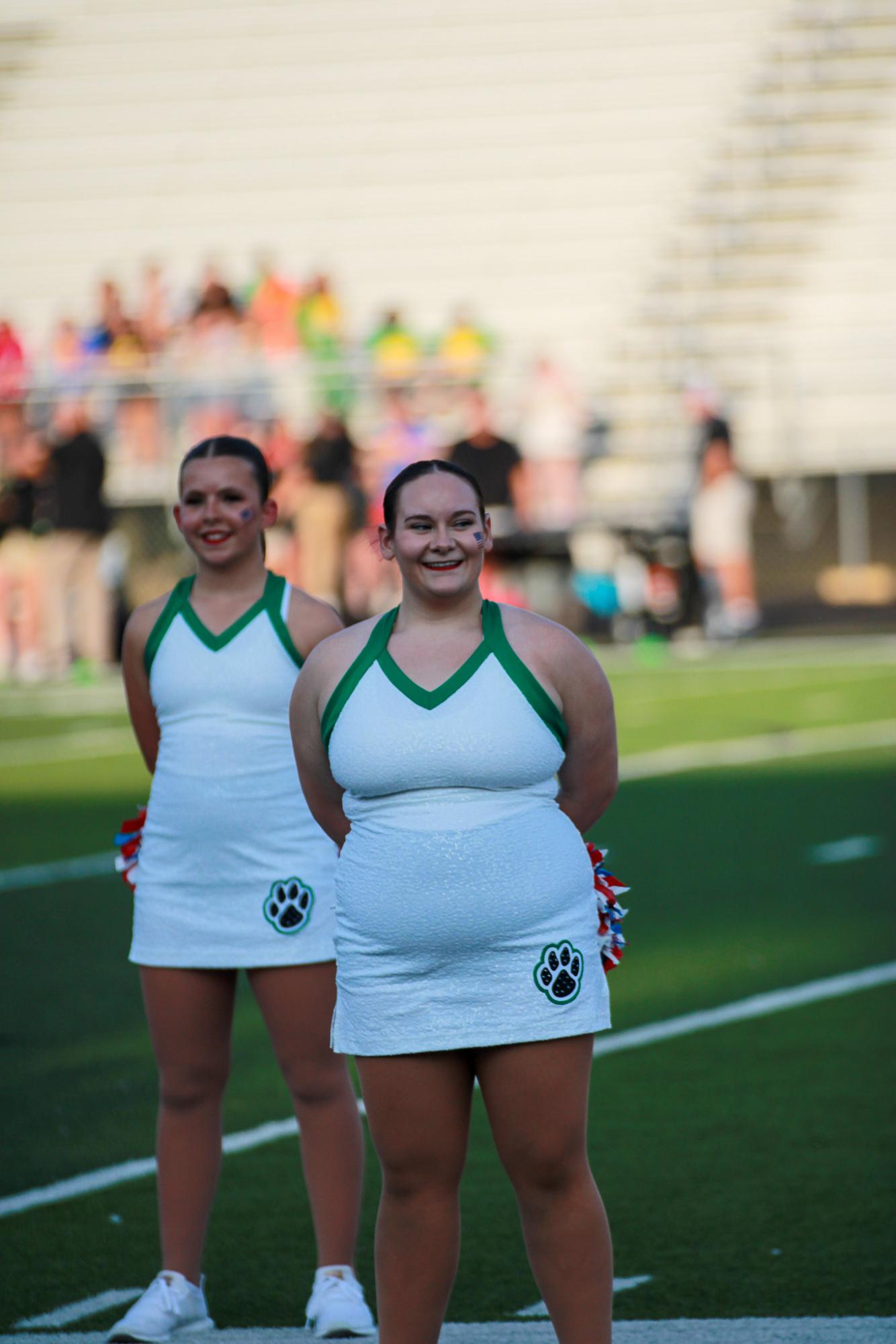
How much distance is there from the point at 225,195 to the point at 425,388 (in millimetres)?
9321

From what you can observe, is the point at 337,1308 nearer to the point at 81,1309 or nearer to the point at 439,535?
the point at 81,1309

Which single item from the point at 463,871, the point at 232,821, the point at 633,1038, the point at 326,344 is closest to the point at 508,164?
the point at 326,344

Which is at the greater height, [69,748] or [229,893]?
[229,893]

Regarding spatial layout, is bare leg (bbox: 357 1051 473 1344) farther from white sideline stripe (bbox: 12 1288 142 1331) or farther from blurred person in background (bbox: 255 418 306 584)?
blurred person in background (bbox: 255 418 306 584)

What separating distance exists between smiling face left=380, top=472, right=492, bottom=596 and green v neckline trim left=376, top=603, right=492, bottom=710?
0.36 ft

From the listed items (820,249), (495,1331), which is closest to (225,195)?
(820,249)

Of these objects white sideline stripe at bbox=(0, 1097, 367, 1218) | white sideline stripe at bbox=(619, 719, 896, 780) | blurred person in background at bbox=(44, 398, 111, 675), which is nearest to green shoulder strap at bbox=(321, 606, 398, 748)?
white sideline stripe at bbox=(0, 1097, 367, 1218)

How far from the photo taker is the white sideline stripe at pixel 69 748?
14430mm

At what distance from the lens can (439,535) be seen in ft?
11.3

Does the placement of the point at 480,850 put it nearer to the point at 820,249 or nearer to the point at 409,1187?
the point at 409,1187

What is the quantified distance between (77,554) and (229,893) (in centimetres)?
1584

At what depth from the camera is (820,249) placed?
26.4 metres

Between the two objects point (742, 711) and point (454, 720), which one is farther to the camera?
point (742, 711)

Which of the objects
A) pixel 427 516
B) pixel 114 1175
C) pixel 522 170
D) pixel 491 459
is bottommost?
pixel 114 1175
